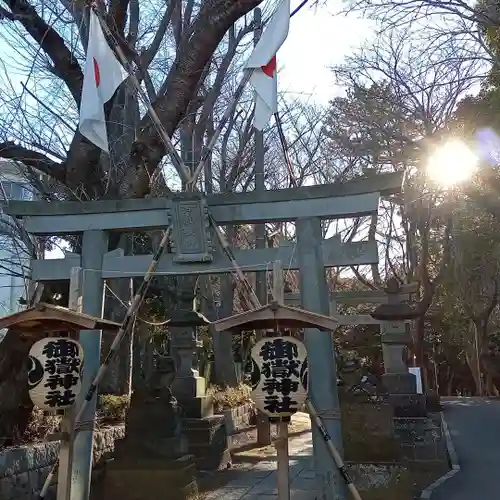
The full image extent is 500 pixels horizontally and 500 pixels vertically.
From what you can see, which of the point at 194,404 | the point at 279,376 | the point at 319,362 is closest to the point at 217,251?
the point at 319,362

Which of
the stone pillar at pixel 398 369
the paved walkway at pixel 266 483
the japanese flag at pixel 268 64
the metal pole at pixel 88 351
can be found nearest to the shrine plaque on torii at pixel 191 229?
the metal pole at pixel 88 351

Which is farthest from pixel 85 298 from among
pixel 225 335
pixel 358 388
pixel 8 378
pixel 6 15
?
pixel 225 335

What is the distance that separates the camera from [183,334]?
12.4 metres

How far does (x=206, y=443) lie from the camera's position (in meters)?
10.6

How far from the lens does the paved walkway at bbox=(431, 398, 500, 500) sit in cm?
866

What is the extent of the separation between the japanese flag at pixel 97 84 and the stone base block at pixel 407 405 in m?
10.7

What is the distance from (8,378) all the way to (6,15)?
479 centimetres

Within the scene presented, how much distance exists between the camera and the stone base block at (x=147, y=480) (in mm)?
7633

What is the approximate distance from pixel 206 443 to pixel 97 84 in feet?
23.1

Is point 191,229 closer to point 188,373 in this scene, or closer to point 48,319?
point 48,319

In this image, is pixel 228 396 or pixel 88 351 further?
pixel 228 396

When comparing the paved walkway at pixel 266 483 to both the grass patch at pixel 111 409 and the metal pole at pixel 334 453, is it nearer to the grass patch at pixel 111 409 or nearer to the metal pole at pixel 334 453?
the grass patch at pixel 111 409

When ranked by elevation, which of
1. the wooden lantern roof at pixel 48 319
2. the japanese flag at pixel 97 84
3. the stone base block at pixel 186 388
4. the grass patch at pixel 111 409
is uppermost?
the japanese flag at pixel 97 84

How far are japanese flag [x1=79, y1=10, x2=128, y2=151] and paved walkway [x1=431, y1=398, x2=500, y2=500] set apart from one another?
283 inches
